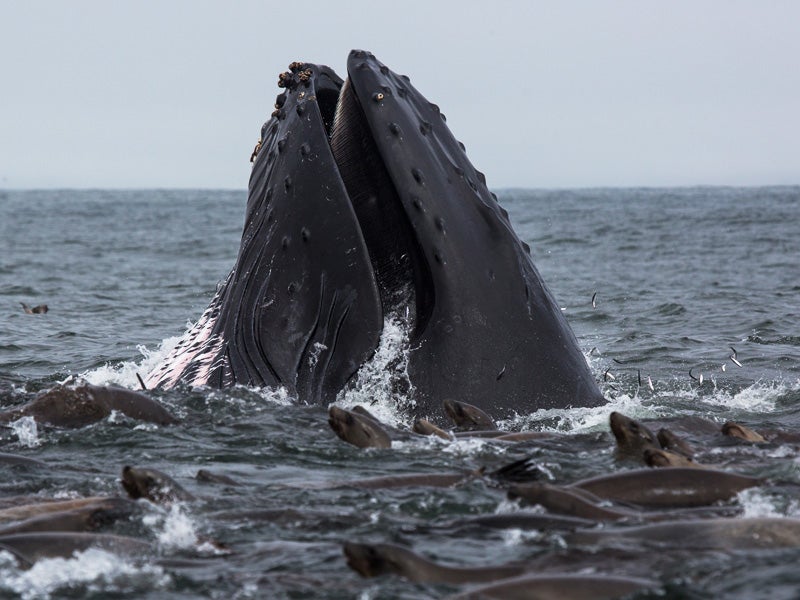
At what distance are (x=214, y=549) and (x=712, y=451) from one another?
9.78 feet

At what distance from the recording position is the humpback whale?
6.98 m

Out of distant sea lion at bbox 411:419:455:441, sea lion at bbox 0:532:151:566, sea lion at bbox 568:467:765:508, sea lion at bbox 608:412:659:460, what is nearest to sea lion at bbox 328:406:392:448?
distant sea lion at bbox 411:419:455:441

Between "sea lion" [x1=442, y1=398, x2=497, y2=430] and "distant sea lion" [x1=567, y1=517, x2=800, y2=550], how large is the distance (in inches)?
73.1

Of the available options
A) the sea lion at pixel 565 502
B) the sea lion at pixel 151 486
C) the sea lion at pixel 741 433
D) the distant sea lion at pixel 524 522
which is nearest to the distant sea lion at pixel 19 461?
the sea lion at pixel 151 486

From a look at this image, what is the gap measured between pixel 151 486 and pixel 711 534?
220 cm

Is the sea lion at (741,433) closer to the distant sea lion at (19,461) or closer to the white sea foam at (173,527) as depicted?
the white sea foam at (173,527)

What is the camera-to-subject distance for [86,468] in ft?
21.7

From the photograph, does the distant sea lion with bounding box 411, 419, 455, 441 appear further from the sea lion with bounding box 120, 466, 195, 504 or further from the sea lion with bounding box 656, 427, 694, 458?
the sea lion with bounding box 120, 466, 195, 504

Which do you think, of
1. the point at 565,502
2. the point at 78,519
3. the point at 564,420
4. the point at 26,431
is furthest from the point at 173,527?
the point at 564,420

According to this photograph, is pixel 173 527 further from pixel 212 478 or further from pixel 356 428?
pixel 356 428

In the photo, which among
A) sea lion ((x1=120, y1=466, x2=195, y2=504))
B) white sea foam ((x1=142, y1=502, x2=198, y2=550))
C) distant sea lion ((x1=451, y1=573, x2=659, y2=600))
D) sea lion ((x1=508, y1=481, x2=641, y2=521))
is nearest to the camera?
distant sea lion ((x1=451, y1=573, x2=659, y2=600))

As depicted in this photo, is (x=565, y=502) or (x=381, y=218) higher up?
(x=381, y=218)

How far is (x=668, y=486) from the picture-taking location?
5812 mm

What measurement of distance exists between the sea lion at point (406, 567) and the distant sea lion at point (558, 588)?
21 cm
